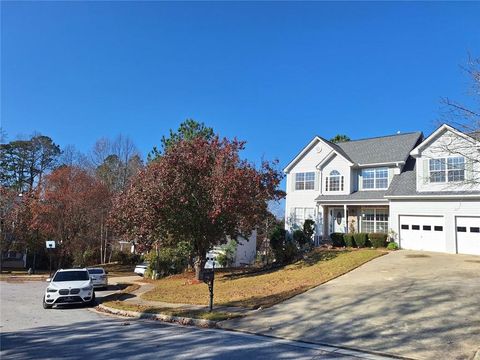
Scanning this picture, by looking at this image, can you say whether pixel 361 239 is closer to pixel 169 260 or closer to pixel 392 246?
pixel 392 246

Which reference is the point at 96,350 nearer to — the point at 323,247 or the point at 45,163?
the point at 323,247

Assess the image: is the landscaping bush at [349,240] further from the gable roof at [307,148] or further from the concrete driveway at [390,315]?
the concrete driveway at [390,315]

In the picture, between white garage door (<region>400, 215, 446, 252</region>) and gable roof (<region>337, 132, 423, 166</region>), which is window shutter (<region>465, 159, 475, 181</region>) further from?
gable roof (<region>337, 132, 423, 166</region>)

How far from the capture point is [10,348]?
922cm

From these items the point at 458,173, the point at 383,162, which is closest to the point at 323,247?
the point at 383,162

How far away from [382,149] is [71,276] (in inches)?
951

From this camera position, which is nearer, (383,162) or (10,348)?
(10,348)

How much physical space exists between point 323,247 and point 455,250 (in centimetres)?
875

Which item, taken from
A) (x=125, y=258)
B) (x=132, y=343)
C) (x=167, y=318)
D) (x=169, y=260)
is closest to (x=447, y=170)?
(x=169, y=260)

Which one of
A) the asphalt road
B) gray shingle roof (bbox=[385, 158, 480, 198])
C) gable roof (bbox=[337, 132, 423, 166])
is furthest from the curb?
gable roof (bbox=[337, 132, 423, 166])

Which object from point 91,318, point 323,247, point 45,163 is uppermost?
point 45,163

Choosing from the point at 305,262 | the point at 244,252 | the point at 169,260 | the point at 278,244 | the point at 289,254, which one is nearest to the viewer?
the point at 305,262

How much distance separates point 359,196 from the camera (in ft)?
99.2

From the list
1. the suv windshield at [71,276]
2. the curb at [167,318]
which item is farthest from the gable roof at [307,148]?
the curb at [167,318]
